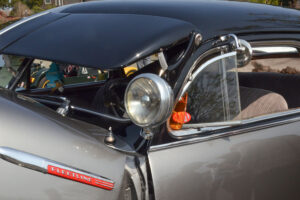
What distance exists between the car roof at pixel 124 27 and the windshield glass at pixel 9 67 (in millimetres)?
381

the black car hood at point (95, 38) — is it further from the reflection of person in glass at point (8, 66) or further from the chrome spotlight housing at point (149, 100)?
the reflection of person in glass at point (8, 66)

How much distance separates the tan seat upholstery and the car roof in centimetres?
44

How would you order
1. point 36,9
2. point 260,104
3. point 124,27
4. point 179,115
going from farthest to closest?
point 36,9
point 260,104
point 124,27
point 179,115

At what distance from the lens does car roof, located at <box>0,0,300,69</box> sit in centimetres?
182

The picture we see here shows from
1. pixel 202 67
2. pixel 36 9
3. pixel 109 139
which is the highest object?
pixel 202 67

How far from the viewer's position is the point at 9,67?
2.76 meters

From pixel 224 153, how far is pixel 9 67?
170 centimetres

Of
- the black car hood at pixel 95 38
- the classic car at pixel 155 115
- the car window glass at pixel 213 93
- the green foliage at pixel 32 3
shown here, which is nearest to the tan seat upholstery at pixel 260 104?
the classic car at pixel 155 115

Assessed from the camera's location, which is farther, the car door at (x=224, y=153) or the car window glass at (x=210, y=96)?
the car window glass at (x=210, y=96)

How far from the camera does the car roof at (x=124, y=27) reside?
1822mm

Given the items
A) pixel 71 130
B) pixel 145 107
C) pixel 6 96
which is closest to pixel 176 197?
Result: pixel 145 107

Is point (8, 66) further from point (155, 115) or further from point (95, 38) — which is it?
point (155, 115)

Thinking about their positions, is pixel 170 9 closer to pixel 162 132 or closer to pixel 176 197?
pixel 162 132

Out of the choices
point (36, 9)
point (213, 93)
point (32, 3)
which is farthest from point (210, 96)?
point (32, 3)
